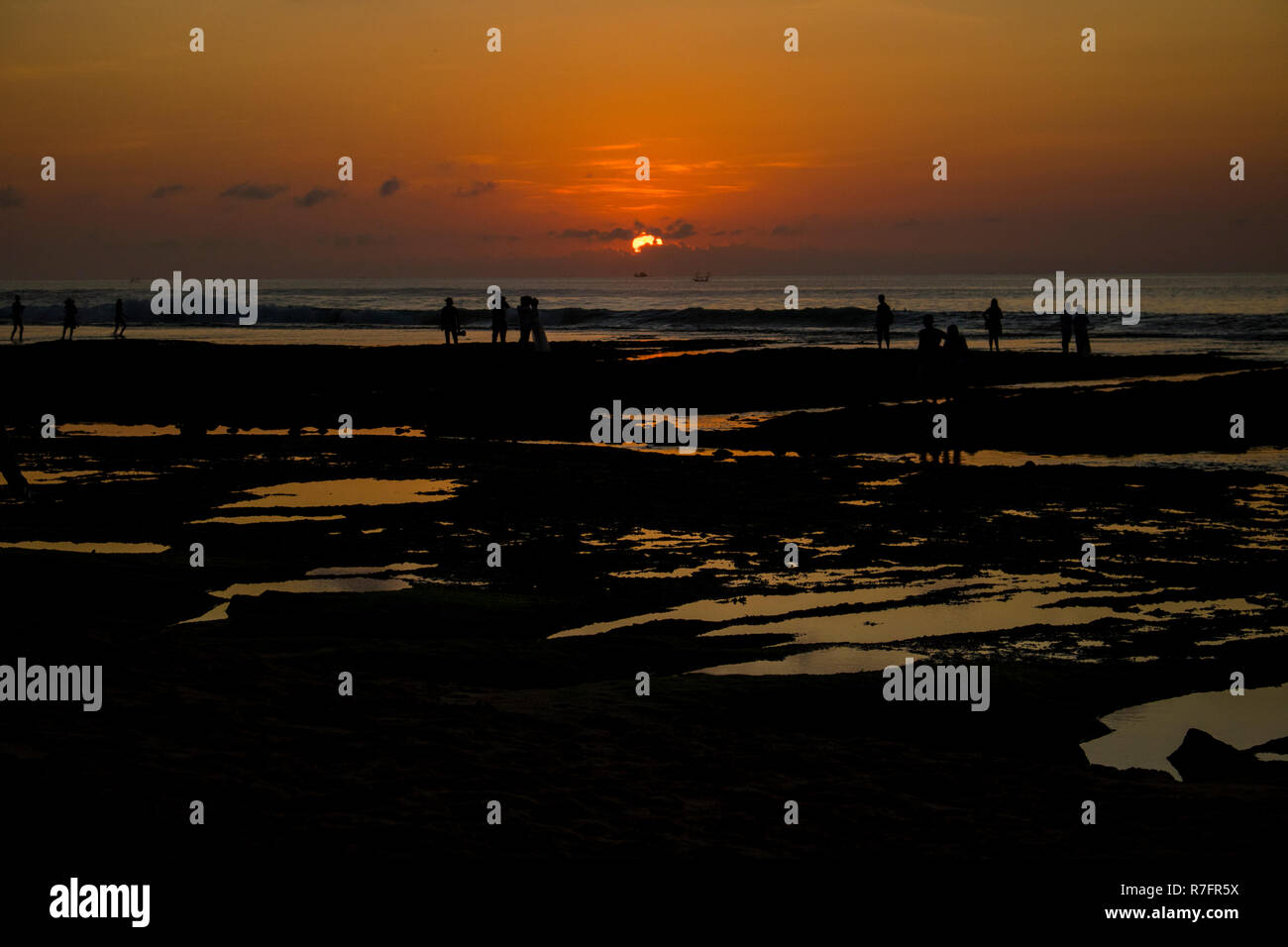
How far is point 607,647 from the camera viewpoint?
32.4 feet

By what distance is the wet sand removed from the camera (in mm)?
5863

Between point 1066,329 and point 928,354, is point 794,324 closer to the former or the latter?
point 1066,329

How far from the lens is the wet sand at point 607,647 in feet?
19.2

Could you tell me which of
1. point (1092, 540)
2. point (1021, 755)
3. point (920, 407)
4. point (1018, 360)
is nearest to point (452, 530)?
point (1092, 540)

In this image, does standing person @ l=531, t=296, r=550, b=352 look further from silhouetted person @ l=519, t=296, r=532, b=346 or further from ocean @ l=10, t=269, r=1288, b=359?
ocean @ l=10, t=269, r=1288, b=359
